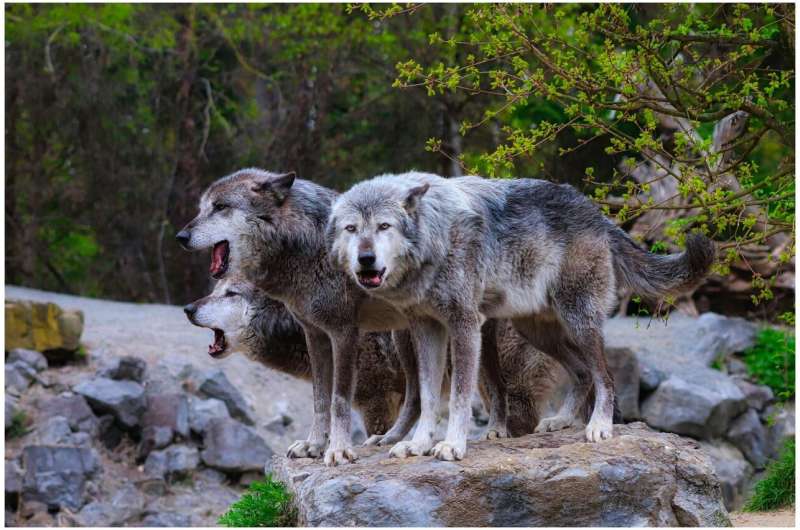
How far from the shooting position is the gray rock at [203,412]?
14156 mm

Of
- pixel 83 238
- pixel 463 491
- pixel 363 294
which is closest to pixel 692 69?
pixel 363 294

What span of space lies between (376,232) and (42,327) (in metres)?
10.6

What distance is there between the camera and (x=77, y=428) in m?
13.7

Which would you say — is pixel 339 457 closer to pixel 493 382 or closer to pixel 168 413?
pixel 493 382

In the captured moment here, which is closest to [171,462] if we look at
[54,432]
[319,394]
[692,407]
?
[54,432]

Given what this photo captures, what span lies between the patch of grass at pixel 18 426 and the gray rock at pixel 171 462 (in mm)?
1686

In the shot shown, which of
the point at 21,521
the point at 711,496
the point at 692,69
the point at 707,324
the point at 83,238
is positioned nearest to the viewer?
the point at 711,496

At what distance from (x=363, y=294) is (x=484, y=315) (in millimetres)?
794

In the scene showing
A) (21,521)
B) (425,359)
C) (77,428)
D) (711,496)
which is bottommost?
(21,521)

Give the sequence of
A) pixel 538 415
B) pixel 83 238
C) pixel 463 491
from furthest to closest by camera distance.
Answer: pixel 83 238
pixel 538 415
pixel 463 491

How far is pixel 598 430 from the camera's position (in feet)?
20.6

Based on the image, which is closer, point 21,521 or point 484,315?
point 484,315

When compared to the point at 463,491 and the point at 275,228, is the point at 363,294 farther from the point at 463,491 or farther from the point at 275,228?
the point at 463,491

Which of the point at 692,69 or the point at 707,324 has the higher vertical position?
the point at 692,69
